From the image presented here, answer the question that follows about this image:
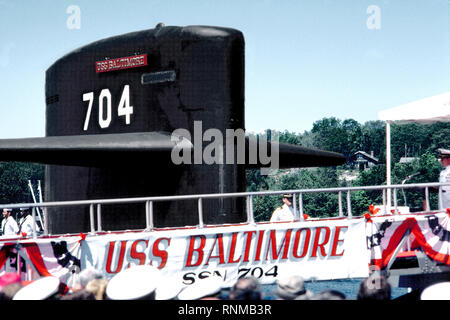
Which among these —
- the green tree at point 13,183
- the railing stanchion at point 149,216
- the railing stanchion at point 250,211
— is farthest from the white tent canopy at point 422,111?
the green tree at point 13,183

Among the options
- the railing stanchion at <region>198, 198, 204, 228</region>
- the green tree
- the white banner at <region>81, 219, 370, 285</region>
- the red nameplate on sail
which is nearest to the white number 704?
the red nameplate on sail

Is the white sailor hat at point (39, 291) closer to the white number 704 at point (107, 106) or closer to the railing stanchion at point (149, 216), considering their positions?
the railing stanchion at point (149, 216)

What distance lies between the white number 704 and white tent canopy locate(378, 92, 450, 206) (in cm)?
637

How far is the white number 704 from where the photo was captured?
9328 millimetres

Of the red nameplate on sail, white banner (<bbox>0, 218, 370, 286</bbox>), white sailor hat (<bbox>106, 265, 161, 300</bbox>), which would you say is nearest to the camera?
white sailor hat (<bbox>106, 265, 161, 300</bbox>)

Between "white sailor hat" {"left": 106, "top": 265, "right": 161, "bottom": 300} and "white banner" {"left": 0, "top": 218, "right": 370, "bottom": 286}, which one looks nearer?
"white sailor hat" {"left": 106, "top": 265, "right": 161, "bottom": 300}

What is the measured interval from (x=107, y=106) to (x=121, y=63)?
731mm

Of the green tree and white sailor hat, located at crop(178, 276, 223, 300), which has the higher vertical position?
white sailor hat, located at crop(178, 276, 223, 300)

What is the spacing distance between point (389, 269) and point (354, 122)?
187 meters

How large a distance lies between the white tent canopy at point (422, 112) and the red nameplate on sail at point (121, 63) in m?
6.47

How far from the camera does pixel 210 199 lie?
8.58 metres

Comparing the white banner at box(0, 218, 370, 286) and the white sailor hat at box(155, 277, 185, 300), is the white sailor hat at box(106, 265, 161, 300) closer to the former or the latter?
the white sailor hat at box(155, 277, 185, 300)

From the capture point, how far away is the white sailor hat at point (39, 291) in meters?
5.12

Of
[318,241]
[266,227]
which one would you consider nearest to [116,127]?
[266,227]
